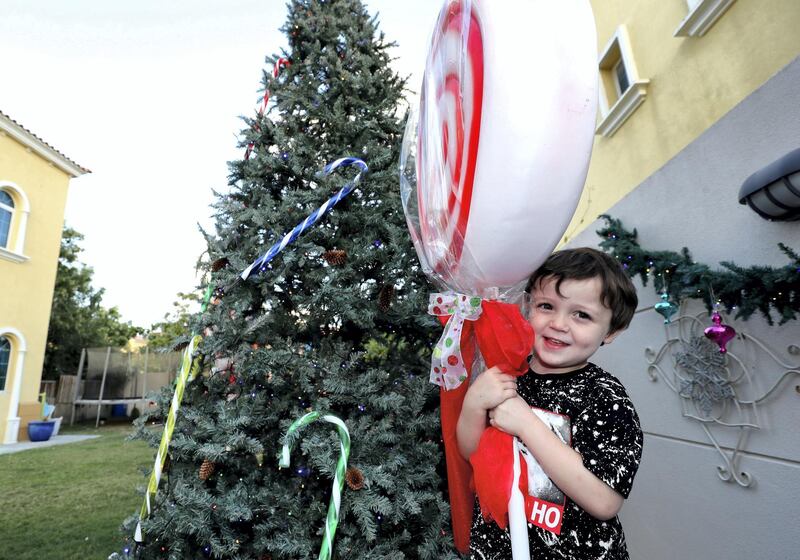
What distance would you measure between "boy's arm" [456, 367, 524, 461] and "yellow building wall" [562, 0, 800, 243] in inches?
65.3

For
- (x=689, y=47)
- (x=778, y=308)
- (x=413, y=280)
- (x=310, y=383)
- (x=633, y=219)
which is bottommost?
(x=310, y=383)

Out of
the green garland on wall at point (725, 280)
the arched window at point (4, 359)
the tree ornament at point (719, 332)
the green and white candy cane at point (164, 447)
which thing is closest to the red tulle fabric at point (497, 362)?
the green and white candy cane at point (164, 447)

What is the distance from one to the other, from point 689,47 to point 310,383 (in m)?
3.20

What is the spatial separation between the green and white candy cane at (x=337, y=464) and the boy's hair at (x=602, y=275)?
0.74 meters

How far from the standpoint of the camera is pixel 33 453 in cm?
724

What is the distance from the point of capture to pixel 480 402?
3.50 feet

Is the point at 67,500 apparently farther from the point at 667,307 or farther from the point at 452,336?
the point at 667,307

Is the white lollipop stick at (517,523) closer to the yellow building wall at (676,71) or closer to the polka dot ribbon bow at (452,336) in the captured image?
the polka dot ribbon bow at (452,336)

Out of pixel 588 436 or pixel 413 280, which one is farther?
pixel 413 280

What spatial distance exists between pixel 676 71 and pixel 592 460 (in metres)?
3.08

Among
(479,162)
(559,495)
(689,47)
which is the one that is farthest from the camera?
(689,47)

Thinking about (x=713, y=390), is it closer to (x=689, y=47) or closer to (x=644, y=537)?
(x=644, y=537)

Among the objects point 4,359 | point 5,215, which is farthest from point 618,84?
point 4,359

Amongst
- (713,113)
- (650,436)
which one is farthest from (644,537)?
(713,113)
